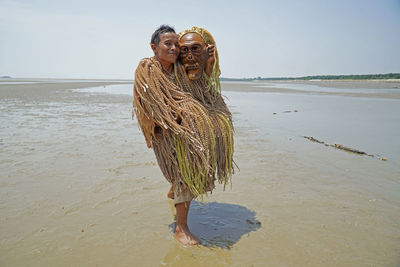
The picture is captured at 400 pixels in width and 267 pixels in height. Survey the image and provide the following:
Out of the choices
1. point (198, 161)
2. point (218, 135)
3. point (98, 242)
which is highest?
point (218, 135)

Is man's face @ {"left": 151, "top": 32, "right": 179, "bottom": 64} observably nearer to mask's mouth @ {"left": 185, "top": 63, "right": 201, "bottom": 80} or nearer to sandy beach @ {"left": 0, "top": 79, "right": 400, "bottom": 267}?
mask's mouth @ {"left": 185, "top": 63, "right": 201, "bottom": 80}

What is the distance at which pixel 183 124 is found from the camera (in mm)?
2203

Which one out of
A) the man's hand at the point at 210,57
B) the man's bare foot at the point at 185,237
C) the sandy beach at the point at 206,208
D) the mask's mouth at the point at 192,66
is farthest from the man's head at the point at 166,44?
the sandy beach at the point at 206,208

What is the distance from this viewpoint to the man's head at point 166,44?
222 cm

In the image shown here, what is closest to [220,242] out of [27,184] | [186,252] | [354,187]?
[186,252]

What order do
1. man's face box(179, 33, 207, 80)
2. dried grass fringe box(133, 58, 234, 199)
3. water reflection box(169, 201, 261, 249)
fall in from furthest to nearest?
water reflection box(169, 201, 261, 249)
man's face box(179, 33, 207, 80)
dried grass fringe box(133, 58, 234, 199)

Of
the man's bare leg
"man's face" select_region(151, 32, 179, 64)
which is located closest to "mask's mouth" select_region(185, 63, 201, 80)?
"man's face" select_region(151, 32, 179, 64)

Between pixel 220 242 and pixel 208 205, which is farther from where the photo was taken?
pixel 208 205

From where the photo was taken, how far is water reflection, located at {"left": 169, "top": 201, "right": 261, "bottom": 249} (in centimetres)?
253

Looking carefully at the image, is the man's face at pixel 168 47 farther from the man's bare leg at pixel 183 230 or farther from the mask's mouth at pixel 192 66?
the man's bare leg at pixel 183 230

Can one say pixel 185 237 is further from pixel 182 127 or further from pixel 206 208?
pixel 182 127

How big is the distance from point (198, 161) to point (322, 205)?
1.70 metres

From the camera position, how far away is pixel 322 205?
311cm

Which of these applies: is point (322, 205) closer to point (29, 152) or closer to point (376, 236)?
point (376, 236)
